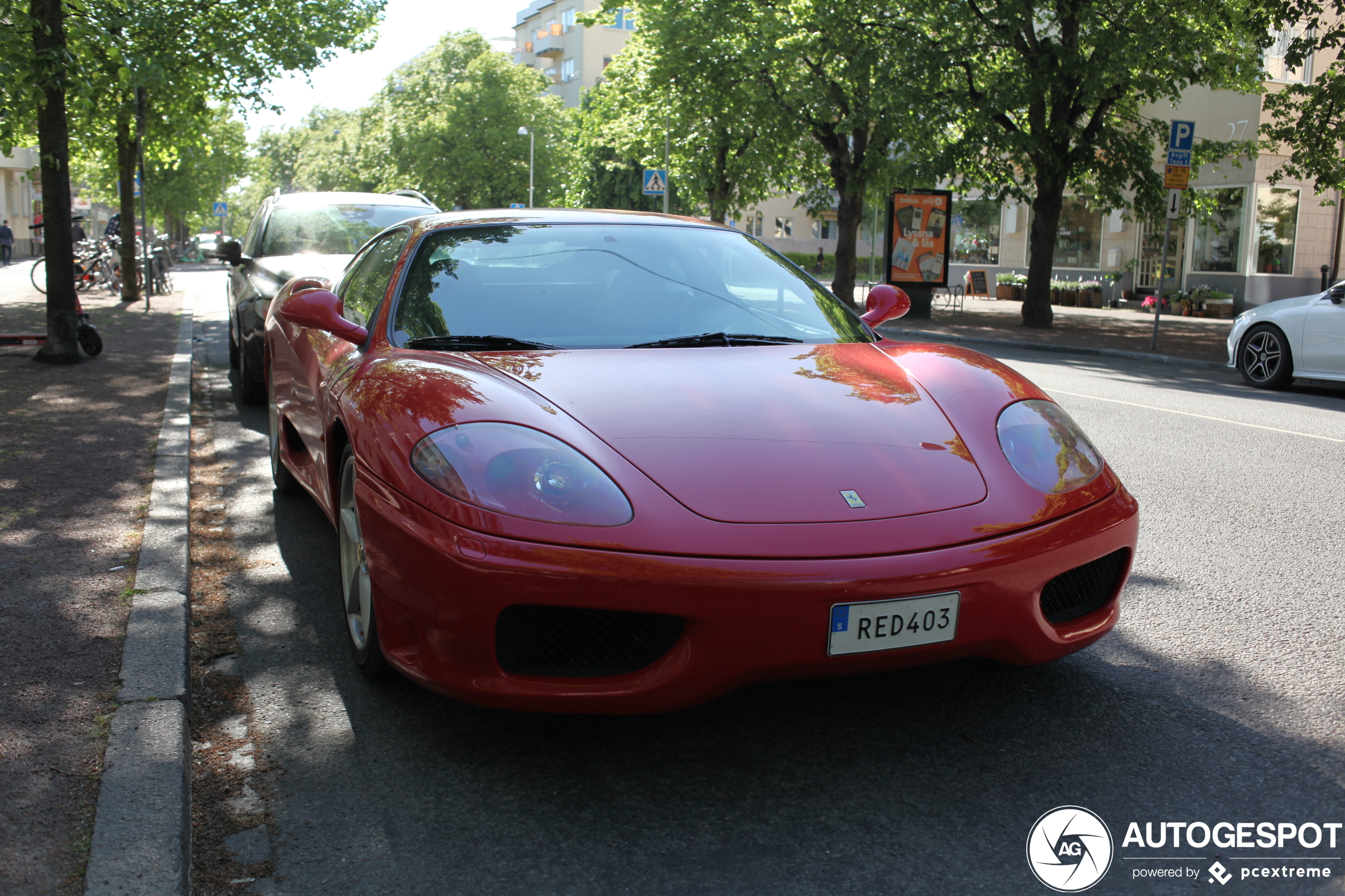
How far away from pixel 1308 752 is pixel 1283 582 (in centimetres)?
166

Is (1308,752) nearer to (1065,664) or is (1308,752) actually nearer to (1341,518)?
(1065,664)

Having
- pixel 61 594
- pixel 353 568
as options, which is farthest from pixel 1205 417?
pixel 61 594

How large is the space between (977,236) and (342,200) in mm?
31747

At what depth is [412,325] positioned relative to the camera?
3.79 metres

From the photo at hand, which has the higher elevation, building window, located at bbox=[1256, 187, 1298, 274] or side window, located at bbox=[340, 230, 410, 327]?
building window, located at bbox=[1256, 187, 1298, 274]

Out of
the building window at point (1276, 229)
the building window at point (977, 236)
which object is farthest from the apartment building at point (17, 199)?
the building window at point (1276, 229)

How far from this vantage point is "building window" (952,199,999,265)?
37.3m

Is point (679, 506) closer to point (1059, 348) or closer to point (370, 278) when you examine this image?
point (370, 278)

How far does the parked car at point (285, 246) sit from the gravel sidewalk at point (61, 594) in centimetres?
74

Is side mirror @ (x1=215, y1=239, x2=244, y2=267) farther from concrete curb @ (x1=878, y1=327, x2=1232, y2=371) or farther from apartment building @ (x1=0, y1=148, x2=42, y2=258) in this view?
apartment building @ (x1=0, y1=148, x2=42, y2=258)

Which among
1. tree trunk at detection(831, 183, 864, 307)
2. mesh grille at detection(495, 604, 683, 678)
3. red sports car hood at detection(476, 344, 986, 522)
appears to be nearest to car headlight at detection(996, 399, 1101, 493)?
red sports car hood at detection(476, 344, 986, 522)

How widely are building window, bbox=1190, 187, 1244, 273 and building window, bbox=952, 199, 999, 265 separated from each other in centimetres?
968

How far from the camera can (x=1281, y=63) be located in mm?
25859

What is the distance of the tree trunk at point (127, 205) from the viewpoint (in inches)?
816
